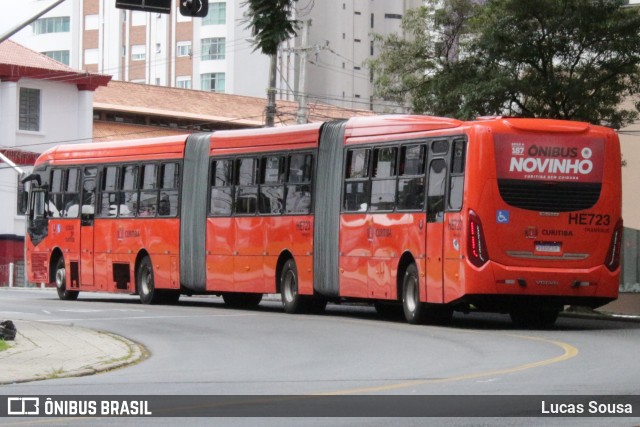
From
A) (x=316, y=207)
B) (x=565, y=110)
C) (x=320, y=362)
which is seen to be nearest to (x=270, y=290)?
(x=316, y=207)

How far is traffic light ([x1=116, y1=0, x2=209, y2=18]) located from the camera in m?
24.1

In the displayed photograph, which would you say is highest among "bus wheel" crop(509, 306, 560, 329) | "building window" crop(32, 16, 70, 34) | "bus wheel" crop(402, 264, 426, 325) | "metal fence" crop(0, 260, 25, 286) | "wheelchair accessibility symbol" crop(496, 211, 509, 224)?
"building window" crop(32, 16, 70, 34)

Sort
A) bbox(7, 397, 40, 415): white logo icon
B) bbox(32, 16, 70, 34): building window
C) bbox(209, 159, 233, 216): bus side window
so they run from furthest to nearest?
1. bbox(32, 16, 70, 34): building window
2. bbox(209, 159, 233, 216): bus side window
3. bbox(7, 397, 40, 415): white logo icon

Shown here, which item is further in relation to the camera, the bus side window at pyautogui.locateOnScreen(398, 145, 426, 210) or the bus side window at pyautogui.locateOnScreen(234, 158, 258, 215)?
the bus side window at pyautogui.locateOnScreen(234, 158, 258, 215)

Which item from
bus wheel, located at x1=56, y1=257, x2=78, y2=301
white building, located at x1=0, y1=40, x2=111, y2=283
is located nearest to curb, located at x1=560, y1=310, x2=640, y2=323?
bus wheel, located at x1=56, y1=257, x2=78, y2=301

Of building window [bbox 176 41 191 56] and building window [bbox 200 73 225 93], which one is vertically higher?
building window [bbox 176 41 191 56]

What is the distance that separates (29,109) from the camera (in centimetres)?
6988

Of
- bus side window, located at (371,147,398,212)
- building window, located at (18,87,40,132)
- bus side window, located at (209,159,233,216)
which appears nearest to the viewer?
bus side window, located at (371,147,398,212)

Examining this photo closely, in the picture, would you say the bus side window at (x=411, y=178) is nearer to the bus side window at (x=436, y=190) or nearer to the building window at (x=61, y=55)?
the bus side window at (x=436, y=190)

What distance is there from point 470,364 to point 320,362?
73.3 inches

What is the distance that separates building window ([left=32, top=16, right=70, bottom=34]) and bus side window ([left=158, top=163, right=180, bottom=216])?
256 feet

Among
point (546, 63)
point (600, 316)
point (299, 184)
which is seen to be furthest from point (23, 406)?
point (546, 63)

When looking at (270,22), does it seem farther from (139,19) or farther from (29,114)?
(139,19)

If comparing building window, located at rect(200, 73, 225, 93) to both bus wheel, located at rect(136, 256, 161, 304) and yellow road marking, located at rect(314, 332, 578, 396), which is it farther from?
yellow road marking, located at rect(314, 332, 578, 396)
